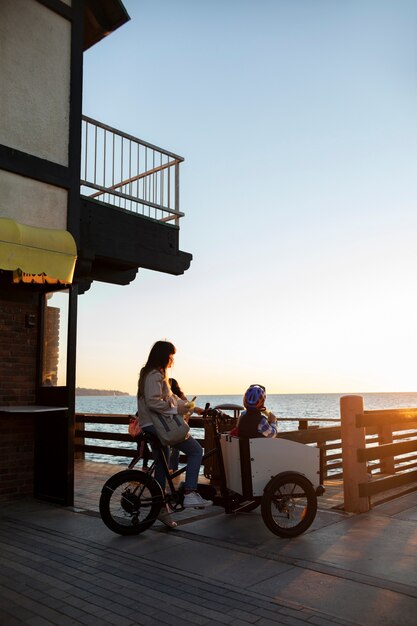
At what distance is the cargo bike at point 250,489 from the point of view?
218 inches

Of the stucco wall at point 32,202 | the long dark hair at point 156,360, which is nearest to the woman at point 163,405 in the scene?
the long dark hair at point 156,360

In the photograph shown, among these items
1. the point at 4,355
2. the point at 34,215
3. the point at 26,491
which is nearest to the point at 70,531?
the point at 26,491

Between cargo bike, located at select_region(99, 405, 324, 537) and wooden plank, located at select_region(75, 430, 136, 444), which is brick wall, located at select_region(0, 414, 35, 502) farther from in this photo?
wooden plank, located at select_region(75, 430, 136, 444)

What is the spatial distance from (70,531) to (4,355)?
295 centimetres

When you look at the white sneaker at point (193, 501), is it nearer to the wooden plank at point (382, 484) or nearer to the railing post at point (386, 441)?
the wooden plank at point (382, 484)

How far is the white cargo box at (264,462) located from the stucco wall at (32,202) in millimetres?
4174

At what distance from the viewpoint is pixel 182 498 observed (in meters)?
5.70

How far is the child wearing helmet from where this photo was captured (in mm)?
5797

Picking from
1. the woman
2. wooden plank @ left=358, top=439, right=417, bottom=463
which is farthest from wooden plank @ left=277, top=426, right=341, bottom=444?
the woman

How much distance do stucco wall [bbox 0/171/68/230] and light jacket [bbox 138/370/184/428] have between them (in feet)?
10.7

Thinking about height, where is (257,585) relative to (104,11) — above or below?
below

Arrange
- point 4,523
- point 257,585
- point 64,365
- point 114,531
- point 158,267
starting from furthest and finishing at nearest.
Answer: point 158,267, point 64,365, point 4,523, point 114,531, point 257,585

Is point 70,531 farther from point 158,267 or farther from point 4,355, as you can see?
point 158,267

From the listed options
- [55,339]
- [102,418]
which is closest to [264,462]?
[55,339]
